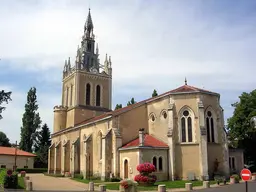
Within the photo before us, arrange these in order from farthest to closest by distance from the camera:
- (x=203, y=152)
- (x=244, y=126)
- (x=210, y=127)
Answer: (x=244, y=126) → (x=210, y=127) → (x=203, y=152)

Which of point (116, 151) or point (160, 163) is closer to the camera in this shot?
point (160, 163)

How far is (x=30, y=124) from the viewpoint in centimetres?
6606

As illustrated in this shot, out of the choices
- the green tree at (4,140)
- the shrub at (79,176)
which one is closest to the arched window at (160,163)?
the shrub at (79,176)

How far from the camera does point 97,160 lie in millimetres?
39438

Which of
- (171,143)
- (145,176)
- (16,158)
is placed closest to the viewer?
(145,176)

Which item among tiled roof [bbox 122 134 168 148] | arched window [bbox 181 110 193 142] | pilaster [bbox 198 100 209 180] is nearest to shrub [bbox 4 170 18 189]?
tiled roof [bbox 122 134 168 148]

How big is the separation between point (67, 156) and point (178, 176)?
70.8ft

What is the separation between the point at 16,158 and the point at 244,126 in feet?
145

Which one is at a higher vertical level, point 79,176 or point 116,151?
point 116,151

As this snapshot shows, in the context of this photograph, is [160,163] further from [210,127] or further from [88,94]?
[88,94]

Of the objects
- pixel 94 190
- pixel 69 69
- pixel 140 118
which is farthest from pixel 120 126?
pixel 69 69

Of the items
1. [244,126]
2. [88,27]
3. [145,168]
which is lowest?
[145,168]

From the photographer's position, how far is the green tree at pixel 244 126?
44594 mm

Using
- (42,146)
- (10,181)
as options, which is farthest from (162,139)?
(42,146)
